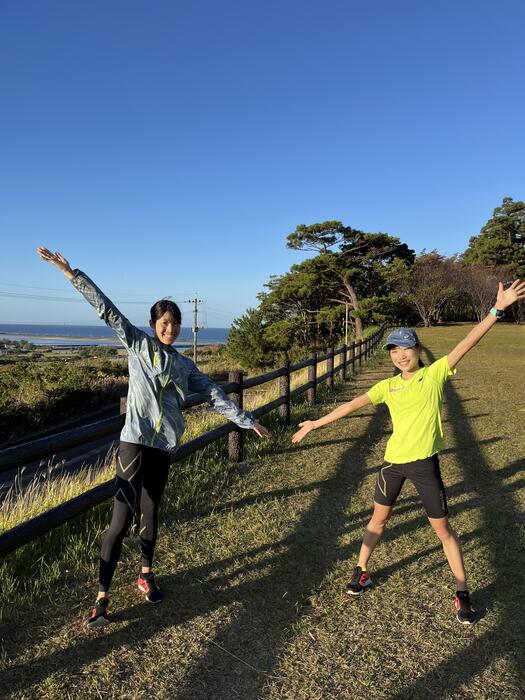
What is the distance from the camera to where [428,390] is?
9.95ft

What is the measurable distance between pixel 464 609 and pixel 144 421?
2249 millimetres

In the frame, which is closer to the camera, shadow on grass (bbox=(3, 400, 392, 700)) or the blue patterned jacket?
shadow on grass (bbox=(3, 400, 392, 700))

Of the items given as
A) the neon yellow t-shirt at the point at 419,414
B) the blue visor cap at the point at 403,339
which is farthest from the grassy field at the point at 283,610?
the blue visor cap at the point at 403,339

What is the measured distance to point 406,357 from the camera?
3016mm

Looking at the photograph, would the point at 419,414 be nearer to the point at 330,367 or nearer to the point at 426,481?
the point at 426,481

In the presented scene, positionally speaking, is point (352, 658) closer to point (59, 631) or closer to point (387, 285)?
point (59, 631)

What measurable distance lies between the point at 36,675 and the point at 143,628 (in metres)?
0.59

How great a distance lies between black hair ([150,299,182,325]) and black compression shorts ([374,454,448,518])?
1686 mm

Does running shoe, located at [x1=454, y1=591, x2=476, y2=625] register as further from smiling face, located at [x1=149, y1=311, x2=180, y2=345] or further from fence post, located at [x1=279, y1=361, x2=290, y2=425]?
fence post, located at [x1=279, y1=361, x2=290, y2=425]

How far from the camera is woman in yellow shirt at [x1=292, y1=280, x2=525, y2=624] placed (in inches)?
116

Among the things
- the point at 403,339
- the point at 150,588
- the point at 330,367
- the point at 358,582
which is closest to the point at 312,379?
the point at 330,367

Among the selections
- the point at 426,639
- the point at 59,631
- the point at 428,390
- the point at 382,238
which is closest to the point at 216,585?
the point at 59,631

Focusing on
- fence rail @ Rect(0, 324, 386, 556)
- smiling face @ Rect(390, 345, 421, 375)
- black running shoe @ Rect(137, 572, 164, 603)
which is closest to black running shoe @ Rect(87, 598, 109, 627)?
black running shoe @ Rect(137, 572, 164, 603)

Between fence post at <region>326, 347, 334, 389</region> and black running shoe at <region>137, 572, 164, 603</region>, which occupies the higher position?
fence post at <region>326, 347, 334, 389</region>
